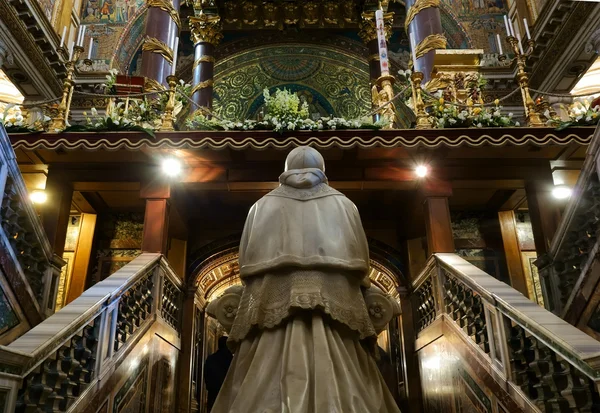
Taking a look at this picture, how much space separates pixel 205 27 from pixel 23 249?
1031 cm

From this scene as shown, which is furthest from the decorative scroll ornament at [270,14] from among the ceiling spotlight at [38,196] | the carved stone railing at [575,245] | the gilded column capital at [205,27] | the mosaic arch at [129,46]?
the carved stone railing at [575,245]

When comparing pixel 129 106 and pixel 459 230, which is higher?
pixel 129 106

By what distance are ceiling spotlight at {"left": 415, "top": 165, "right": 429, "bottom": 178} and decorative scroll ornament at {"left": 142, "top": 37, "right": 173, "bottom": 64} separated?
21.5 ft

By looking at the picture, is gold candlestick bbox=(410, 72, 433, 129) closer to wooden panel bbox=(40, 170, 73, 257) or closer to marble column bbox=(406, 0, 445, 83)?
marble column bbox=(406, 0, 445, 83)

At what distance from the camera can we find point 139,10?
1791 cm

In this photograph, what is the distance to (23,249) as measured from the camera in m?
6.14

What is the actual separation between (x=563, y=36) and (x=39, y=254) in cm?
1348

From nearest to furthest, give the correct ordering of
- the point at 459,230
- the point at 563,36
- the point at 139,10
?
1. the point at 459,230
2. the point at 563,36
3. the point at 139,10

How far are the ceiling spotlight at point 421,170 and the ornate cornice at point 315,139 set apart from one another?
1.91 feet

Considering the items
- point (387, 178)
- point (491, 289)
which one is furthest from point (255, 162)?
point (491, 289)

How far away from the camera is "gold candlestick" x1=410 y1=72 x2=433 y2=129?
24.1ft

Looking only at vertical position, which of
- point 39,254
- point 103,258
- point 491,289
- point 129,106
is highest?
point 129,106

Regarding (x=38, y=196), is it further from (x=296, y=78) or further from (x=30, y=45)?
(x=296, y=78)

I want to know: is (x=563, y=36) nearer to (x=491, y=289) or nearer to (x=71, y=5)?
(x=491, y=289)
